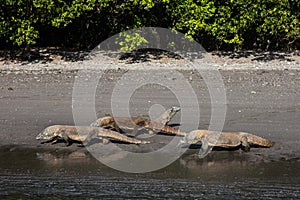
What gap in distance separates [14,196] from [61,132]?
2035 millimetres

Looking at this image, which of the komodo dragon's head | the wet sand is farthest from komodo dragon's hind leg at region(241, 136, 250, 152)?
the komodo dragon's head

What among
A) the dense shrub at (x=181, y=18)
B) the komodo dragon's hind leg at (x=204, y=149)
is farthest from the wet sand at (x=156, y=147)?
the dense shrub at (x=181, y=18)

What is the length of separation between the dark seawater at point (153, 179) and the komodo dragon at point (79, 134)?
418mm

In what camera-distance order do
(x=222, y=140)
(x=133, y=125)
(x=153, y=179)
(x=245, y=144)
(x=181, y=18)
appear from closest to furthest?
1. (x=153, y=179)
2. (x=222, y=140)
3. (x=245, y=144)
4. (x=133, y=125)
5. (x=181, y=18)

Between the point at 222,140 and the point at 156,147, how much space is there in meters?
1.29

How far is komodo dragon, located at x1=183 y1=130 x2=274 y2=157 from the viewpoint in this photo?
10.9m

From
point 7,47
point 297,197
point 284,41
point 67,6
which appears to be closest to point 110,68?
point 67,6

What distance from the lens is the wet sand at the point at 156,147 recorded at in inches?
382

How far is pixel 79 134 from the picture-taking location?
37.7 ft

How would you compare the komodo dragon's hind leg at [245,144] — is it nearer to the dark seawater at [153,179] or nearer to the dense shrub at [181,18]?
the dark seawater at [153,179]

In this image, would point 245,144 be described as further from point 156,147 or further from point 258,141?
point 156,147

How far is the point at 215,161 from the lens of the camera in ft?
35.2

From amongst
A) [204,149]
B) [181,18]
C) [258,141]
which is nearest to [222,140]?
[204,149]

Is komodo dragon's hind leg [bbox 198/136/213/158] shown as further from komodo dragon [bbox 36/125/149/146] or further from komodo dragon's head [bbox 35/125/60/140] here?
komodo dragon's head [bbox 35/125/60/140]
